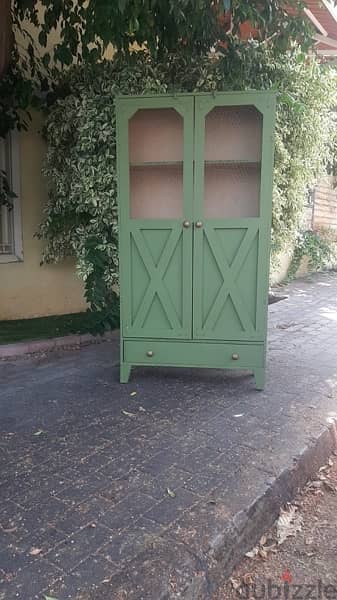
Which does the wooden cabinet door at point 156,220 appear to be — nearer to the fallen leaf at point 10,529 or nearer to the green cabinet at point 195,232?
the green cabinet at point 195,232

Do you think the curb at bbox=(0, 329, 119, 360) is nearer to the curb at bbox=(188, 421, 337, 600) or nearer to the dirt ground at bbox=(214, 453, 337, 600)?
the curb at bbox=(188, 421, 337, 600)

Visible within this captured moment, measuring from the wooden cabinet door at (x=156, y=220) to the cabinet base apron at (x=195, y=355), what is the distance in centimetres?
8

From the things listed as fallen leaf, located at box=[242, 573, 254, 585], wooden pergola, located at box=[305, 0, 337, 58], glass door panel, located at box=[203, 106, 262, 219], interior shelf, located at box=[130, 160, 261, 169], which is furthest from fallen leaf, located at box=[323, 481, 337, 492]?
wooden pergola, located at box=[305, 0, 337, 58]

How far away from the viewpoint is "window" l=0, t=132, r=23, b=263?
5090 millimetres

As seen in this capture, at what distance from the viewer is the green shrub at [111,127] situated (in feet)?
14.2

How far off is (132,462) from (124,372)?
1230mm

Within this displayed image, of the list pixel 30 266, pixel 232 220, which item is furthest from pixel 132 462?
pixel 30 266

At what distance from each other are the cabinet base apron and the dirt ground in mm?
1192

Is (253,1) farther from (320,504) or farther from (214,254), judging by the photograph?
(320,504)

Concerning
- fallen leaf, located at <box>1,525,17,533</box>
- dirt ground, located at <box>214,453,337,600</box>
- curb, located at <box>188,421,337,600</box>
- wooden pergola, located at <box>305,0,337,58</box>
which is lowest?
dirt ground, located at <box>214,453,337,600</box>

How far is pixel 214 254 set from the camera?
3.35 metres

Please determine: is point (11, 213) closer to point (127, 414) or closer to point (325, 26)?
point (127, 414)

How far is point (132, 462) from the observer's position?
239 cm

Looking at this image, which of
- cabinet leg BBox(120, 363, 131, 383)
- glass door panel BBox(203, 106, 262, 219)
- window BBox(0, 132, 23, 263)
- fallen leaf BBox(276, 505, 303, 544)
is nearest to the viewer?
fallen leaf BBox(276, 505, 303, 544)
